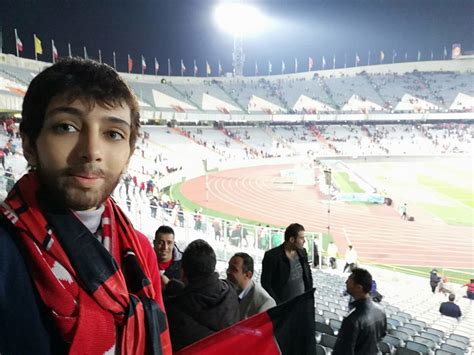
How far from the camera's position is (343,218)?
62.1 feet

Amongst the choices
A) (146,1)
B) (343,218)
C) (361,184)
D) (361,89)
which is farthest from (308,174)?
(361,89)

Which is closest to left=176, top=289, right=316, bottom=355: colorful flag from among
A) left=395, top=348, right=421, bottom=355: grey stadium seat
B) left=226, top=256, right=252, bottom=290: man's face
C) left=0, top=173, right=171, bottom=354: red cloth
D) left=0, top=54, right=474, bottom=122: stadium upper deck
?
left=0, top=173, right=171, bottom=354: red cloth

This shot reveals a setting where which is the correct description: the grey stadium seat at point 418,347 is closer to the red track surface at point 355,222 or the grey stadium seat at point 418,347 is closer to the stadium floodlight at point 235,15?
the red track surface at point 355,222

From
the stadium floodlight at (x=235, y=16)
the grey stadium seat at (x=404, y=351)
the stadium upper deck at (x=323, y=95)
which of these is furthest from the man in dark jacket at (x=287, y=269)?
the stadium floodlight at (x=235, y=16)

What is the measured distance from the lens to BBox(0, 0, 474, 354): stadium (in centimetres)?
937

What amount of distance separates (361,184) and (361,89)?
1493 inches

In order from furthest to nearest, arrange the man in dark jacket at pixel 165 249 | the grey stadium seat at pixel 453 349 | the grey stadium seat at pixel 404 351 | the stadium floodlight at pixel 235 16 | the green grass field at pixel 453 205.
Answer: the stadium floodlight at pixel 235 16
the green grass field at pixel 453 205
the grey stadium seat at pixel 453 349
the grey stadium seat at pixel 404 351
the man in dark jacket at pixel 165 249

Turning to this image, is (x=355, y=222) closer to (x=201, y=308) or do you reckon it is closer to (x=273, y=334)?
(x=201, y=308)

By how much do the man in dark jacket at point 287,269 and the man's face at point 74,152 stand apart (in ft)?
9.65

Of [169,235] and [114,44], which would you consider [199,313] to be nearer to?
[169,235]

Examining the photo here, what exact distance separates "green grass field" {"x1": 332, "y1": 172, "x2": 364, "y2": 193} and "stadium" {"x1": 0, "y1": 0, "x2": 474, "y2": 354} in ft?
0.39

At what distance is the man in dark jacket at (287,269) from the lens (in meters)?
3.70

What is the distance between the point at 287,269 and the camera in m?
3.72

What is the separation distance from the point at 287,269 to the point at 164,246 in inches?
46.8
